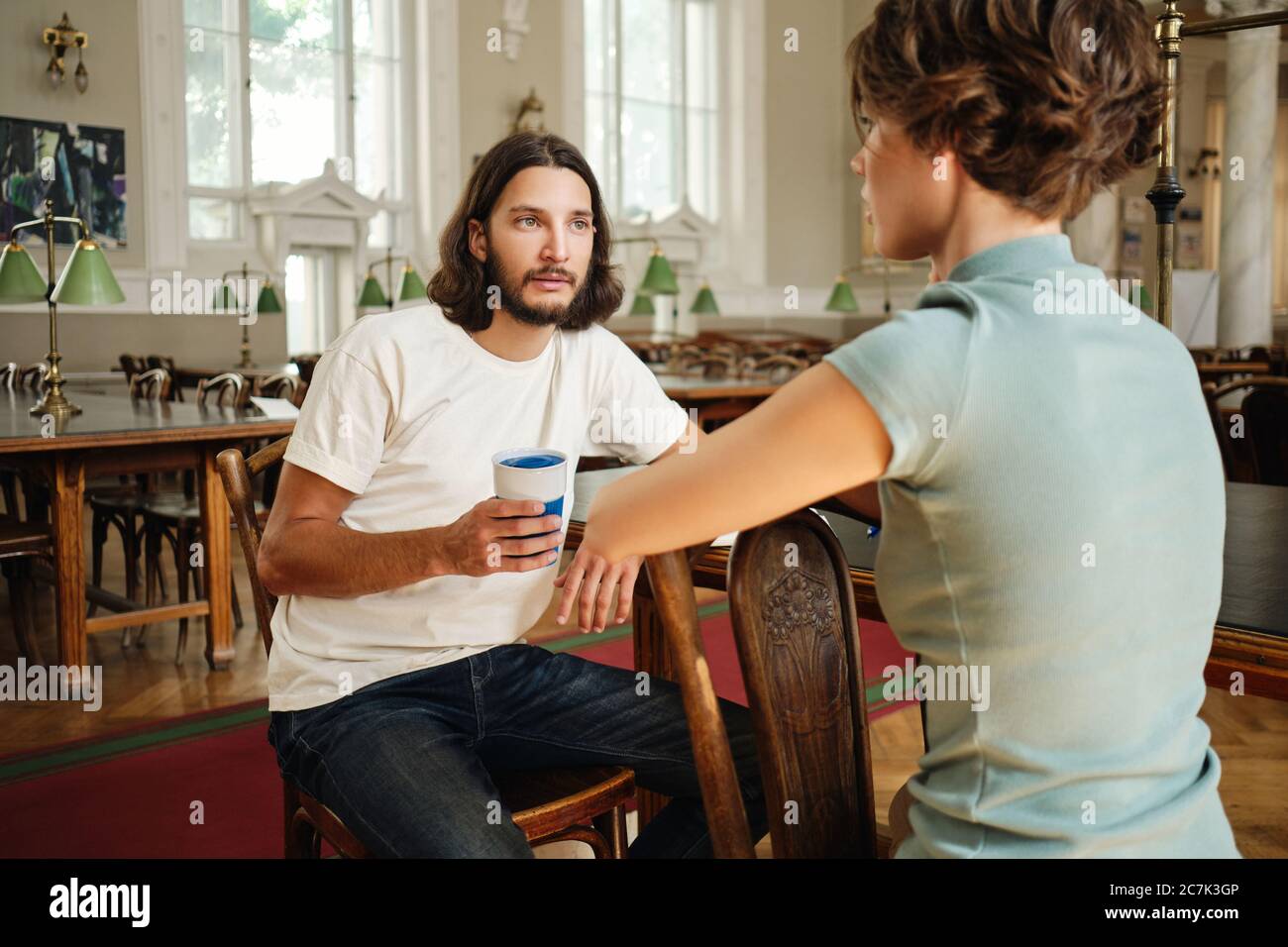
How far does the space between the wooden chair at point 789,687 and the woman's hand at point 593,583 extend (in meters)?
0.08

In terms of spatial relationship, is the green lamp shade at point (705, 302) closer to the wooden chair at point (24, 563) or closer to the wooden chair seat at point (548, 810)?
the wooden chair at point (24, 563)

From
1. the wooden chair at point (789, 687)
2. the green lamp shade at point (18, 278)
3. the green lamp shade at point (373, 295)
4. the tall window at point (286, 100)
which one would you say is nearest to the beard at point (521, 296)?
the wooden chair at point (789, 687)

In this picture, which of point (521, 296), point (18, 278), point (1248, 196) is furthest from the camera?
point (1248, 196)

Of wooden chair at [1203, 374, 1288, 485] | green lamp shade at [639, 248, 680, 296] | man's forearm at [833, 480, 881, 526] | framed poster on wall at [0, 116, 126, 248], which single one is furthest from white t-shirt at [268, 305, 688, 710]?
framed poster on wall at [0, 116, 126, 248]

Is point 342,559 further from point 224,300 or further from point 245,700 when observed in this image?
point 224,300

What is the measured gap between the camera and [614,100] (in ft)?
41.7

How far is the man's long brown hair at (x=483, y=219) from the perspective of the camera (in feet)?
5.60

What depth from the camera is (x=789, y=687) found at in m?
1.09

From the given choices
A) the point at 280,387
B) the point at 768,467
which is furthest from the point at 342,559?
the point at 280,387

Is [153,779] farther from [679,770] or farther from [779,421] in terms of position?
[779,421]

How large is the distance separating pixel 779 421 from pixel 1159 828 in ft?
1.36

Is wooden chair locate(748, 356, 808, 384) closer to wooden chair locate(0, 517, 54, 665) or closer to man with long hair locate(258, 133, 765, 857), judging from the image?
wooden chair locate(0, 517, 54, 665)

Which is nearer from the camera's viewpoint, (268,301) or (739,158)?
(268,301)

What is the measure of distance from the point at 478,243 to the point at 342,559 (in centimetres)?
54
